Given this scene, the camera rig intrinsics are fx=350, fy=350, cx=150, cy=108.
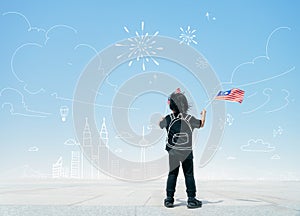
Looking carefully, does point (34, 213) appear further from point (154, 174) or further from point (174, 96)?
point (154, 174)

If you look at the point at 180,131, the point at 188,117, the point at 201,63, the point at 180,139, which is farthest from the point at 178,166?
the point at 201,63

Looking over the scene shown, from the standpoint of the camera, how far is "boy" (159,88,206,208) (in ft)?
23.5

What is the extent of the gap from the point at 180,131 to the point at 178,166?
723mm

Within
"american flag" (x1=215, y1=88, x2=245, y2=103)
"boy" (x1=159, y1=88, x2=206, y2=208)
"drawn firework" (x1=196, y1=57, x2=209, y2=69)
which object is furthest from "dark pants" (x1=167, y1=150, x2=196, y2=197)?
"drawn firework" (x1=196, y1=57, x2=209, y2=69)

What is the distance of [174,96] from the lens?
23.6 feet

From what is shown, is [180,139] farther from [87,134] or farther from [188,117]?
[87,134]

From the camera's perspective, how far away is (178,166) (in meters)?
7.22

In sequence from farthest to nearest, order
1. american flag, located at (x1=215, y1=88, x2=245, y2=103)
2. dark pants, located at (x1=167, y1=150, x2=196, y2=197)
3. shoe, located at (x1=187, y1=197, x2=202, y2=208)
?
american flag, located at (x1=215, y1=88, x2=245, y2=103), dark pants, located at (x1=167, y1=150, x2=196, y2=197), shoe, located at (x1=187, y1=197, x2=202, y2=208)

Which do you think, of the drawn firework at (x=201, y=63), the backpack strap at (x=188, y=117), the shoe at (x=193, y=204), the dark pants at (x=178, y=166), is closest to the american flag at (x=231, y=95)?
the backpack strap at (x=188, y=117)

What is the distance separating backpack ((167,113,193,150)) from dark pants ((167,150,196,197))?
0.16m

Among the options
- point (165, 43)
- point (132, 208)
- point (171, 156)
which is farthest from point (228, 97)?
point (165, 43)

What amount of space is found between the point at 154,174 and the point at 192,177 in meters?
6.12

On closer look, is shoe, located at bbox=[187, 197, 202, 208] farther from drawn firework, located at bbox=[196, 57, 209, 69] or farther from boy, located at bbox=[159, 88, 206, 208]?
drawn firework, located at bbox=[196, 57, 209, 69]

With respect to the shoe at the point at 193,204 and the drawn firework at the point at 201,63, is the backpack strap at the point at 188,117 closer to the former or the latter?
the shoe at the point at 193,204
